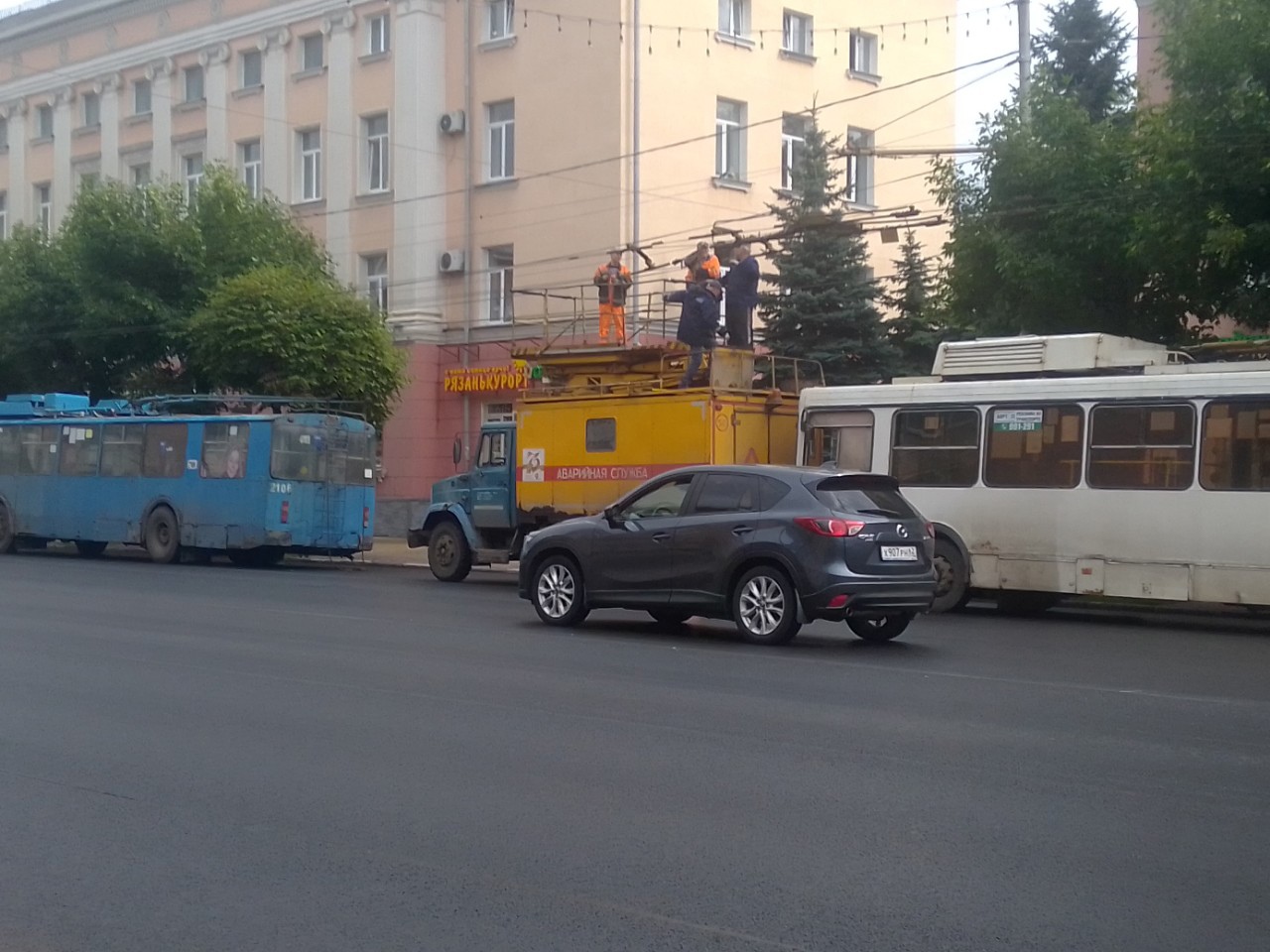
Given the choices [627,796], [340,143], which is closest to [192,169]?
[340,143]

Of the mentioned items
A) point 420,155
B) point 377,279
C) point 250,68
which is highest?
point 250,68

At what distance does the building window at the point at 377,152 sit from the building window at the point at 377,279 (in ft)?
5.57

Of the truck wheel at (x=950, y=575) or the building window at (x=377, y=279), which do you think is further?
the building window at (x=377, y=279)

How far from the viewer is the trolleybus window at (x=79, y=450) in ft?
97.7

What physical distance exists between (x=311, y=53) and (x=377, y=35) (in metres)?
2.61

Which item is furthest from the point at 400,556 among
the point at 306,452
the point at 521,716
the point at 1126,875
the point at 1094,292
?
the point at 1126,875

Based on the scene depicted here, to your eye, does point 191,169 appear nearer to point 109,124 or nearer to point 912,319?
point 109,124

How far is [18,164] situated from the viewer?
48094 millimetres

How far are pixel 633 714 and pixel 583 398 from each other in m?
12.2

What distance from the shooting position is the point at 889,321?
3114cm

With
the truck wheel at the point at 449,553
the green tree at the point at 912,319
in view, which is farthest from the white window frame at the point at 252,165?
the truck wheel at the point at 449,553

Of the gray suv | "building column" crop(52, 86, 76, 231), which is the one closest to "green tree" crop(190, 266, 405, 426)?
"building column" crop(52, 86, 76, 231)

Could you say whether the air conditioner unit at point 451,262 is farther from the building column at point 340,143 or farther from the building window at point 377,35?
the building window at point 377,35

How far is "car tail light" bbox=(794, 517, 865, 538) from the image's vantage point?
45.4 ft
